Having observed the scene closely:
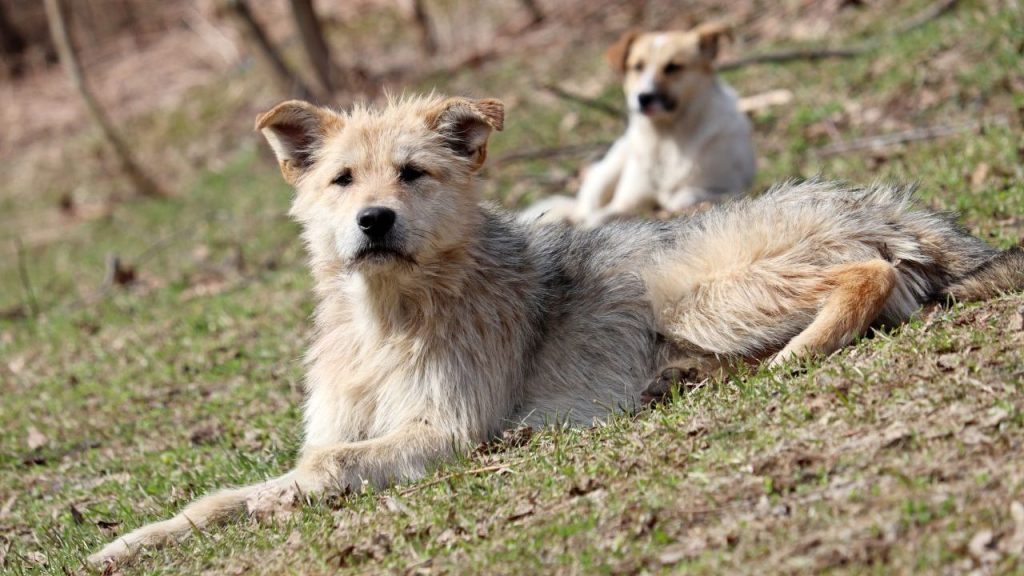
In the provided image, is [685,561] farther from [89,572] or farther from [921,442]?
[89,572]

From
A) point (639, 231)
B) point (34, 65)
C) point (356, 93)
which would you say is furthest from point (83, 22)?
point (639, 231)

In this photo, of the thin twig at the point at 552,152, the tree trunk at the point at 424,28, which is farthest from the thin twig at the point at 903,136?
the tree trunk at the point at 424,28

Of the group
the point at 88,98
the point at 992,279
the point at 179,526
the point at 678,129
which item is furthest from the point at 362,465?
the point at 88,98

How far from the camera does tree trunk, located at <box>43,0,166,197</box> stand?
18217 mm

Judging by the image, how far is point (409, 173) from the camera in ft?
19.2

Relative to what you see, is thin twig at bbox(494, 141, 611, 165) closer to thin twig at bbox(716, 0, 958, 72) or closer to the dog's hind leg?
thin twig at bbox(716, 0, 958, 72)

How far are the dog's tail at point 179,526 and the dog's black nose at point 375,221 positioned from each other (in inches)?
53.1

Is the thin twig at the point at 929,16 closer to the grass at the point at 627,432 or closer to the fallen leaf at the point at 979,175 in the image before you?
the grass at the point at 627,432

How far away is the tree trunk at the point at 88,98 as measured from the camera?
18217mm

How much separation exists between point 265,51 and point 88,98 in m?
3.36

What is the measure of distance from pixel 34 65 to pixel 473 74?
16.7m

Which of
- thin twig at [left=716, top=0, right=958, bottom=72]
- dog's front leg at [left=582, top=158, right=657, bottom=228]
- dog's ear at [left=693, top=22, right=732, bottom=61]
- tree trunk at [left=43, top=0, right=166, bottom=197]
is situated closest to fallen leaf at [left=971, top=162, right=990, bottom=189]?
dog's ear at [left=693, top=22, right=732, bottom=61]

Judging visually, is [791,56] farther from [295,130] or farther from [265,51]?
[295,130]

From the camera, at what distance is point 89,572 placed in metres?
5.09
